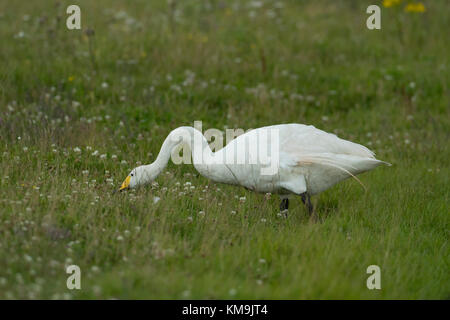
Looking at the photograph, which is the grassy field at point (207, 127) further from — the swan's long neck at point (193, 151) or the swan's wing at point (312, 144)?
the swan's wing at point (312, 144)

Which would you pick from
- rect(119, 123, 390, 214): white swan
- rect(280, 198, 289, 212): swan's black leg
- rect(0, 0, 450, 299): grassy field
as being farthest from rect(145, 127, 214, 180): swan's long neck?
rect(280, 198, 289, 212): swan's black leg

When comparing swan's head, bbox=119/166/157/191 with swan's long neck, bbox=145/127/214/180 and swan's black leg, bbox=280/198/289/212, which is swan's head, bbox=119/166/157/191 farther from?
swan's black leg, bbox=280/198/289/212

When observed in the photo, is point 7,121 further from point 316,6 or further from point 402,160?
point 316,6

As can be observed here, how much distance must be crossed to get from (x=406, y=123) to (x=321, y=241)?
5116 mm

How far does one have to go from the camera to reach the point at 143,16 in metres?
14.0

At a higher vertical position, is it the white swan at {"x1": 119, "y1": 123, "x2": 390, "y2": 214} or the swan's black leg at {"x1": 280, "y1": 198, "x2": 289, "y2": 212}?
the white swan at {"x1": 119, "y1": 123, "x2": 390, "y2": 214}

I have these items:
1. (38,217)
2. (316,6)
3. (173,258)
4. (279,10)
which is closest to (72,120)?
(38,217)

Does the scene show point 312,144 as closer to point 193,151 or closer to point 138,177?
point 193,151

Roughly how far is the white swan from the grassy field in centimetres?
27

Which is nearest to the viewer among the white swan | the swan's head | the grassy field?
the grassy field

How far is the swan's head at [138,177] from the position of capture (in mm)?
6961

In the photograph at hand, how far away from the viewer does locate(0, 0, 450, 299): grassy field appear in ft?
18.0

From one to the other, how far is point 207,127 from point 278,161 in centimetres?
306

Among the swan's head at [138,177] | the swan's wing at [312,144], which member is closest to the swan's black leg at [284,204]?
the swan's wing at [312,144]
